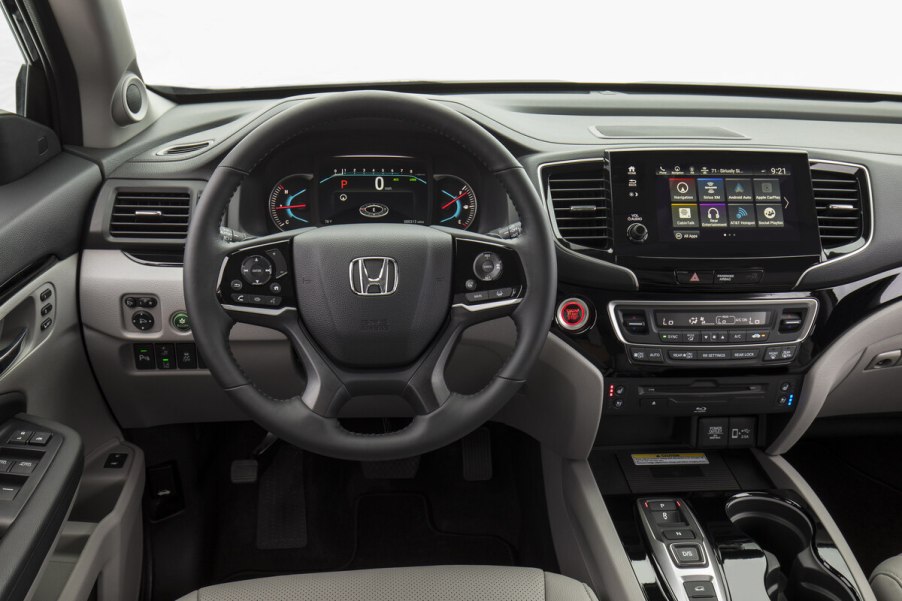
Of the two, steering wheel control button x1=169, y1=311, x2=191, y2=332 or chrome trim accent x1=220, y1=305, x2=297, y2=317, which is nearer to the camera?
chrome trim accent x1=220, y1=305, x2=297, y2=317

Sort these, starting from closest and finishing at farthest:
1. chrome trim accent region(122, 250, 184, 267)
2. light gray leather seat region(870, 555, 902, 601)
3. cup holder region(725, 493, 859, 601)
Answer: light gray leather seat region(870, 555, 902, 601) < cup holder region(725, 493, 859, 601) < chrome trim accent region(122, 250, 184, 267)

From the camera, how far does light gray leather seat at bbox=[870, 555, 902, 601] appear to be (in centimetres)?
137

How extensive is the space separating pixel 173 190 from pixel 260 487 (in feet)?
3.24

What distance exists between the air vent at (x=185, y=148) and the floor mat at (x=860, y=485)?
1923 millimetres

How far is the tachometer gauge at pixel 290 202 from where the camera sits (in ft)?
5.36

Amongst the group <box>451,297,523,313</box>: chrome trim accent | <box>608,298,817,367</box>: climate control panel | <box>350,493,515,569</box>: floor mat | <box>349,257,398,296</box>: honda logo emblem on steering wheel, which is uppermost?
<box>349,257,398,296</box>: honda logo emblem on steering wheel

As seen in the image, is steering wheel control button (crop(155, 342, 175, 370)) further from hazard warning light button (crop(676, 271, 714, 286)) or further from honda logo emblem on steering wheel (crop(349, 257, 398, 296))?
hazard warning light button (crop(676, 271, 714, 286))

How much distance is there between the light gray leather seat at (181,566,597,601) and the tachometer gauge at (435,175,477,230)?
725 millimetres

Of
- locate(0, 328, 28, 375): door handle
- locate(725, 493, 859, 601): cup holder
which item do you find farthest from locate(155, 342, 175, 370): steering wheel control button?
locate(725, 493, 859, 601): cup holder

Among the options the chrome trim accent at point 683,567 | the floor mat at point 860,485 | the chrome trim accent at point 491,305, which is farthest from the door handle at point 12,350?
the floor mat at point 860,485

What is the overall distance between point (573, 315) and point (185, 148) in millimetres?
939

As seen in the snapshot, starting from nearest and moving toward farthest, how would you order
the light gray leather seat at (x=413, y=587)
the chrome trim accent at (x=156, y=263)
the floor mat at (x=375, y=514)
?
the light gray leather seat at (x=413, y=587)
the chrome trim accent at (x=156, y=263)
the floor mat at (x=375, y=514)

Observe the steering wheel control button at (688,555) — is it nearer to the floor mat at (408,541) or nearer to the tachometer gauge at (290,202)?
the floor mat at (408,541)

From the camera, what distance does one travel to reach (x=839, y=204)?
1.66m
